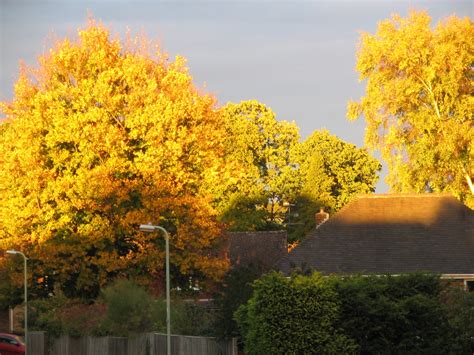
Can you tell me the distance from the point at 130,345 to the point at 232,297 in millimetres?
8614

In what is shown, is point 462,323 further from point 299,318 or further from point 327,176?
point 327,176

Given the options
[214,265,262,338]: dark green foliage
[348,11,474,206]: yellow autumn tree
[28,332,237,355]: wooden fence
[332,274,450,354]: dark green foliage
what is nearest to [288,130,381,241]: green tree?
[348,11,474,206]: yellow autumn tree

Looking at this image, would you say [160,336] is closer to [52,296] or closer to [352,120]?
[52,296]

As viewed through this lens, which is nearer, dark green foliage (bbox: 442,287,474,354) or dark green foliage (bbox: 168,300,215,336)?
dark green foliage (bbox: 442,287,474,354)

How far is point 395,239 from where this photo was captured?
57.2 m

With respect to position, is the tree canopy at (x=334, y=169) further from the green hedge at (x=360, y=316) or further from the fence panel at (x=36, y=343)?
the green hedge at (x=360, y=316)

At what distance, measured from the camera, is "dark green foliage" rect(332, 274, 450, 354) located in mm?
40094

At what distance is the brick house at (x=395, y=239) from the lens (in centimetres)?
5506

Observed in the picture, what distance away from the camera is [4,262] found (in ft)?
207

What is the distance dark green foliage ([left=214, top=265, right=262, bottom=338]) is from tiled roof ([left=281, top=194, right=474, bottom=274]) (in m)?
6.44

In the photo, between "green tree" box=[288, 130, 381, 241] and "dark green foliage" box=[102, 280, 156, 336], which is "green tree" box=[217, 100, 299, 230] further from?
"dark green foliage" box=[102, 280, 156, 336]

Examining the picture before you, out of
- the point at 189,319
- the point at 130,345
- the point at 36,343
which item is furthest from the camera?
the point at 36,343

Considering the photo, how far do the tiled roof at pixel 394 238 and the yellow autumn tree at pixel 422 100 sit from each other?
33.2 ft

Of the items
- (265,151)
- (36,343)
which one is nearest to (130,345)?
(36,343)
